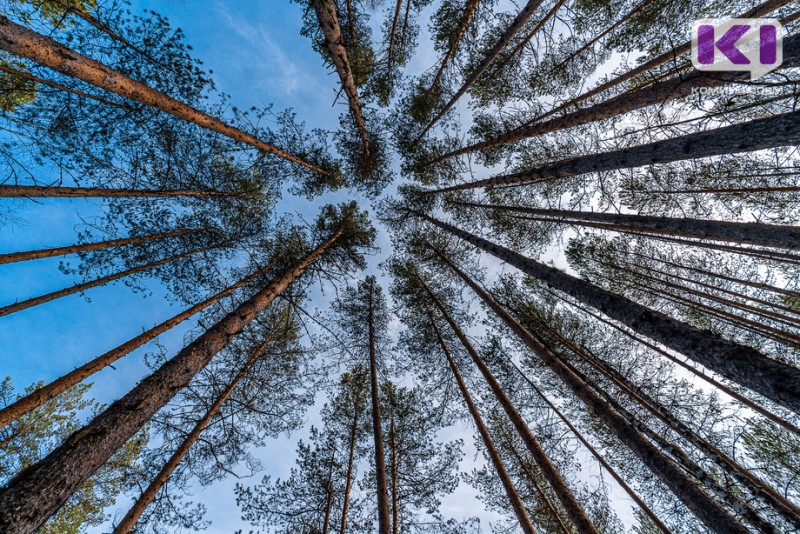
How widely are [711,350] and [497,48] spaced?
25.3ft

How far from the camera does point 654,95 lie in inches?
183

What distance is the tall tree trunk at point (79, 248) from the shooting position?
5.74 meters

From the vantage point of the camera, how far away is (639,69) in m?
6.31

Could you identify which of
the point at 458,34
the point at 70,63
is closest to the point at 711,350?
the point at 70,63

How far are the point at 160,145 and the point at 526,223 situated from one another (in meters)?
11.0

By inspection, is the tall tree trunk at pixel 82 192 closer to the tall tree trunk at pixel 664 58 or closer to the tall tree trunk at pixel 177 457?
the tall tree trunk at pixel 177 457

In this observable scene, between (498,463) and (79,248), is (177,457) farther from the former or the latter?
(498,463)

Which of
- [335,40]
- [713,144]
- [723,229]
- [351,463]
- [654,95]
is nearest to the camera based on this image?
[713,144]

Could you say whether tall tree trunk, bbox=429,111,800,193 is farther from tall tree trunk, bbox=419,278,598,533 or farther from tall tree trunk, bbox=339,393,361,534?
tall tree trunk, bbox=339,393,361,534

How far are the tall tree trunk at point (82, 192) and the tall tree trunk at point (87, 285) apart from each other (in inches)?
66.2

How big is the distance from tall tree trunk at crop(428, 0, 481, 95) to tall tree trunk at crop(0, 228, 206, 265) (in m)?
9.26

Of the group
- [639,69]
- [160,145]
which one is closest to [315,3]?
[160,145]

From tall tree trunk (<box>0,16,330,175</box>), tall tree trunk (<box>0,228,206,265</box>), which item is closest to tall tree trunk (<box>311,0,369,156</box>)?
tall tree trunk (<box>0,16,330,175</box>)

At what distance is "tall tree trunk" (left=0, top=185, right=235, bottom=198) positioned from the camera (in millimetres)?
5523
